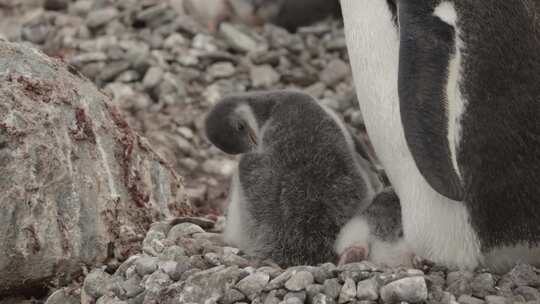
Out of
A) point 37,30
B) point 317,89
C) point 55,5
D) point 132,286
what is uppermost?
point 55,5

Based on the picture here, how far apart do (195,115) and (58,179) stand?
300 cm

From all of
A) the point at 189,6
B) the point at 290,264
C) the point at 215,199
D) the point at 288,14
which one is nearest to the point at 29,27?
the point at 189,6

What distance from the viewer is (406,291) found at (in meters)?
2.47

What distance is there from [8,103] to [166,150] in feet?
8.16

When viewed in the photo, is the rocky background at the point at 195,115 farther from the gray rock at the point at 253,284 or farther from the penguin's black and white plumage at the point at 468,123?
the penguin's black and white plumage at the point at 468,123

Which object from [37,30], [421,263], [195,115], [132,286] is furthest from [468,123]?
[37,30]

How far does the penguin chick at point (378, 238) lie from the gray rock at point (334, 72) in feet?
12.7

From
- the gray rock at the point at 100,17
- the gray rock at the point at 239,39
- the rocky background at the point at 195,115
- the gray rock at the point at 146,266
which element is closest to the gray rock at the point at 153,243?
the rocky background at the point at 195,115

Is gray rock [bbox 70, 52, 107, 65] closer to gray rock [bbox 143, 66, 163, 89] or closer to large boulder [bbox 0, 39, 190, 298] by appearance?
gray rock [bbox 143, 66, 163, 89]

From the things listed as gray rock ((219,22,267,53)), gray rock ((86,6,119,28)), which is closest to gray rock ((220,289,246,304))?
gray rock ((219,22,267,53))

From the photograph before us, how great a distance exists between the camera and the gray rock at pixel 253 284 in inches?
104

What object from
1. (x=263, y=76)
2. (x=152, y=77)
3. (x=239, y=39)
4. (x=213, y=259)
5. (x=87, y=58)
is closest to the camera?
(x=213, y=259)

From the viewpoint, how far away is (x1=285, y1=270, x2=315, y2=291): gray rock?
255 centimetres

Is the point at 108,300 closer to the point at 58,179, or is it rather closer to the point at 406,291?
the point at 58,179
